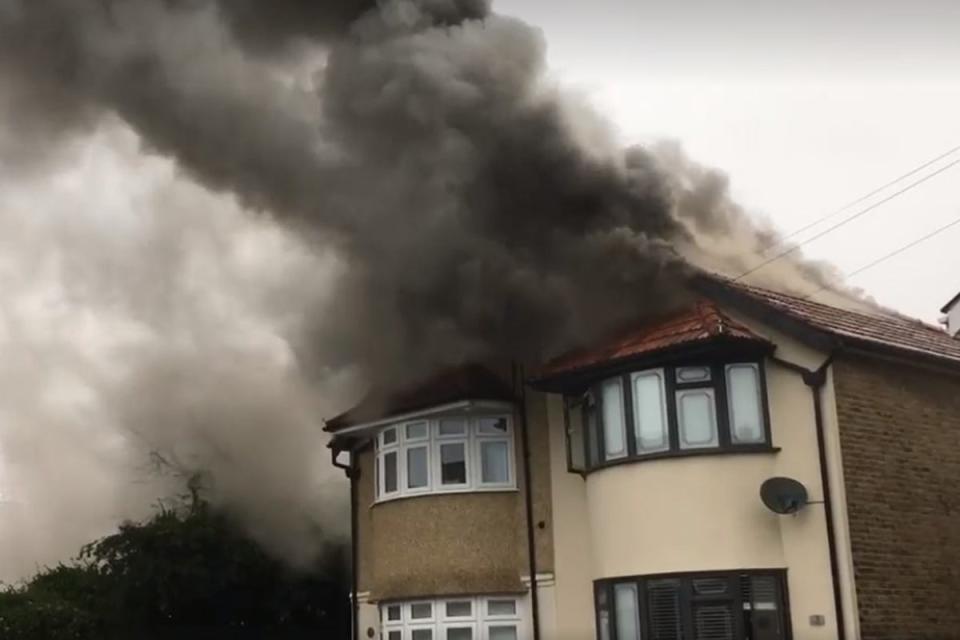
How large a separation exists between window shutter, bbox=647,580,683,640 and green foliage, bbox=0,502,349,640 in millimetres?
10847

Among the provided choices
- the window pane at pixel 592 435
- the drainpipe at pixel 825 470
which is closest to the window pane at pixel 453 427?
the window pane at pixel 592 435

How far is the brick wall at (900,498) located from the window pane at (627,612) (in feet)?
9.22

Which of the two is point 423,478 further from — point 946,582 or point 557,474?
point 946,582

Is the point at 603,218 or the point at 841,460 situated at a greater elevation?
the point at 603,218

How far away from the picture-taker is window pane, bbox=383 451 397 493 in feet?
61.1

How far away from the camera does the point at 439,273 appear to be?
18.1m

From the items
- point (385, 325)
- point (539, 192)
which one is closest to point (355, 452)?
point (385, 325)

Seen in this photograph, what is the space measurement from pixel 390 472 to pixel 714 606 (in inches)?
241

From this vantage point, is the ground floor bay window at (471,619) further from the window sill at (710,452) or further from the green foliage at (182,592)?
the green foliage at (182,592)

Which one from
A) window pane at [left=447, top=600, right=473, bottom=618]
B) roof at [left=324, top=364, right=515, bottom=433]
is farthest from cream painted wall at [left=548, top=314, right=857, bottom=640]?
roof at [left=324, top=364, right=515, bottom=433]

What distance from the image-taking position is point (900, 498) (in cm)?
1515

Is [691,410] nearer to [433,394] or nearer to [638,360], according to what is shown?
[638,360]

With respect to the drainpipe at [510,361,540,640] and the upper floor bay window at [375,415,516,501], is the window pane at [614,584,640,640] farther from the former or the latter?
the upper floor bay window at [375,415,516,501]

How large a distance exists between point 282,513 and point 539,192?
1009 centimetres
